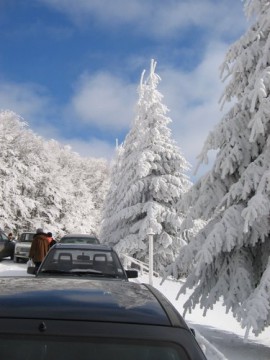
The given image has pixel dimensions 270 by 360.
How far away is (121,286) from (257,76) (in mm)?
6641

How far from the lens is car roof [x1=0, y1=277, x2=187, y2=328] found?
227cm

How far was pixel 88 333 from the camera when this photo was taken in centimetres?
213

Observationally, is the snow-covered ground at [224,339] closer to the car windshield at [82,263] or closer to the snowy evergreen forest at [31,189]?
the car windshield at [82,263]

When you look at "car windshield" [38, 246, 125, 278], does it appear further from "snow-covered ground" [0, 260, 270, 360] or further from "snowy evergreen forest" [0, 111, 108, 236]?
"snowy evergreen forest" [0, 111, 108, 236]

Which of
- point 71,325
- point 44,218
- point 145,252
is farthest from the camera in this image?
point 44,218

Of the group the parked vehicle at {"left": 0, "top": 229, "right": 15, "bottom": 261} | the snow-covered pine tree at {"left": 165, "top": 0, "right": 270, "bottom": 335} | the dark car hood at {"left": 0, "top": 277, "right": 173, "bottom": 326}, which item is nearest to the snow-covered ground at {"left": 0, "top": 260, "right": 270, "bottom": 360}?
the snow-covered pine tree at {"left": 165, "top": 0, "right": 270, "bottom": 335}

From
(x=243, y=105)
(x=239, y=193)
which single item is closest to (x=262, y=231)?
(x=239, y=193)

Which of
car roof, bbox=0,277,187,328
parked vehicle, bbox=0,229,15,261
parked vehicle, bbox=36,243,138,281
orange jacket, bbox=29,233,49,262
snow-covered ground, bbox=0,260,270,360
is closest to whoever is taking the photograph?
car roof, bbox=0,277,187,328

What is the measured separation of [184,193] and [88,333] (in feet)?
29.0

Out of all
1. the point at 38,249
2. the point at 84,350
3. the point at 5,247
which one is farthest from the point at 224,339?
the point at 5,247

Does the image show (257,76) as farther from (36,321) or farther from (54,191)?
(54,191)

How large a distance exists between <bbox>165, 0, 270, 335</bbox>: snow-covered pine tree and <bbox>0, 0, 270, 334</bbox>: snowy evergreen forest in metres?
0.02

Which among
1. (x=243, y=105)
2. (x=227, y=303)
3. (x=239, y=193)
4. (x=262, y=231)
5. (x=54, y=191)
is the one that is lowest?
(x=227, y=303)

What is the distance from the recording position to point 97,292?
2.84 metres
